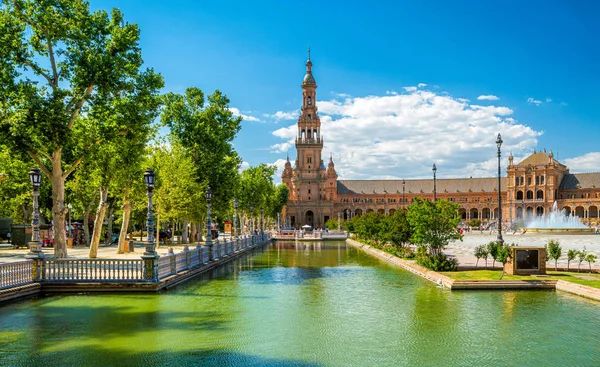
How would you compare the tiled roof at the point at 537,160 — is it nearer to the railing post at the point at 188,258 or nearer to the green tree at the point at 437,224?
the green tree at the point at 437,224

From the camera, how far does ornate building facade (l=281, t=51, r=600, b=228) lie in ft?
479

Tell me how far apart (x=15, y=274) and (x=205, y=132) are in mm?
27723

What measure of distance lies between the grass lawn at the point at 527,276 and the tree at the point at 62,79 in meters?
20.4

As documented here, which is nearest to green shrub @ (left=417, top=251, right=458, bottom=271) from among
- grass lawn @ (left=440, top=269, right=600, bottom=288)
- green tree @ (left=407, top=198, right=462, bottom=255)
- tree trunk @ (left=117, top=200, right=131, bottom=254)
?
green tree @ (left=407, top=198, right=462, bottom=255)

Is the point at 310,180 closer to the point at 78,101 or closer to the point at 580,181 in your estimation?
the point at 580,181

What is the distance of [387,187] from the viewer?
6836 inches

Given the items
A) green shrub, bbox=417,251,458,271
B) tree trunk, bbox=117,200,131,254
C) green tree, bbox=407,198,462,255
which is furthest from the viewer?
tree trunk, bbox=117,200,131,254

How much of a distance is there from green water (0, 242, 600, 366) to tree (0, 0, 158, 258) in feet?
29.0

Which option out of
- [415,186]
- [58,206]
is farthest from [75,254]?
[415,186]

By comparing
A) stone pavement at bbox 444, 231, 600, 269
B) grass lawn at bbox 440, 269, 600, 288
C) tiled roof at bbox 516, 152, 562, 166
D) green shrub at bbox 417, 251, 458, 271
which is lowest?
stone pavement at bbox 444, 231, 600, 269

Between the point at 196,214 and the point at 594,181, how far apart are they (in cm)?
14574

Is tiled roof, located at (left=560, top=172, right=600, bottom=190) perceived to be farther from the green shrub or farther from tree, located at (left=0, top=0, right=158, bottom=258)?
tree, located at (left=0, top=0, right=158, bottom=258)

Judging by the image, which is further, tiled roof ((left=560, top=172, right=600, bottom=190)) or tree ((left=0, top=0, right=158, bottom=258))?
tiled roof ((left=560, top=172, right=600, bottom=190))

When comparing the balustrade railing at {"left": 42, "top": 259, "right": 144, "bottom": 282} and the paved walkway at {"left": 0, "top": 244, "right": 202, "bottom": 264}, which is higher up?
the balustrade railing at {"left": 42, "top": 259, "right": 144, "bottom": 282}
